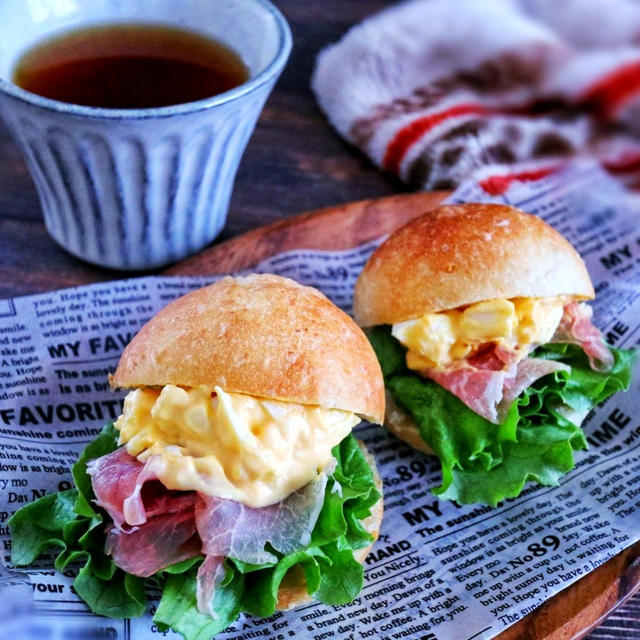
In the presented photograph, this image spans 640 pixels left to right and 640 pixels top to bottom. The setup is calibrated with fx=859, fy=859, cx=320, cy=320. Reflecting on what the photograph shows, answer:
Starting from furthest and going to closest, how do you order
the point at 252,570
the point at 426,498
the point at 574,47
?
the point at 574,47
the point at 426,498
the point at 252,570

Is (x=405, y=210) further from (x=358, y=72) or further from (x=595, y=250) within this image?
(x=358, y=72)

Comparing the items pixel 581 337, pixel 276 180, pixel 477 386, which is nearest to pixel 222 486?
pixel 477 386

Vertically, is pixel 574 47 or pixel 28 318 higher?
pixel 574 47

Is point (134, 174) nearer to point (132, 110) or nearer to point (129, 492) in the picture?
point (132, 110)

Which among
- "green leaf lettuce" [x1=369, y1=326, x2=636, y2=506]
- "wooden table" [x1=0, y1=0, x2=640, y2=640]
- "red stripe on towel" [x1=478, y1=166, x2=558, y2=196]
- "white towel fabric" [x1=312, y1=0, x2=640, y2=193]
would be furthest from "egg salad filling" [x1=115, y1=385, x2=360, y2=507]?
"white towel fabric" [x1=312, y1=0, x2=640, y2=193]

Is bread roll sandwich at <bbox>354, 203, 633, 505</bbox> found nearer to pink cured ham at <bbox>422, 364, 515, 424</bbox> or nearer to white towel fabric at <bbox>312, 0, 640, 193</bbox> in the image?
pink cured ham at <bbox>422, 364, 515, 424</bbox>

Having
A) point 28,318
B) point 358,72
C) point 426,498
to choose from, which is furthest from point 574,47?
point 28,318
